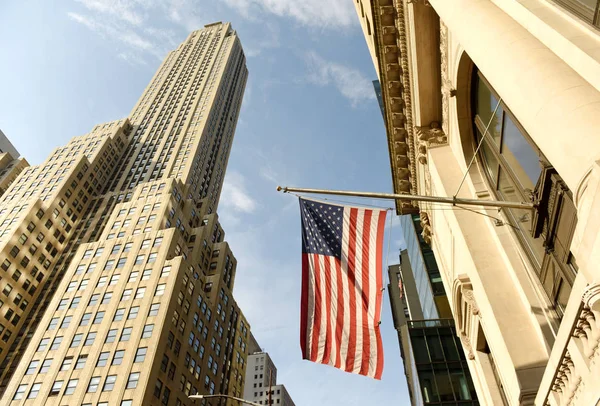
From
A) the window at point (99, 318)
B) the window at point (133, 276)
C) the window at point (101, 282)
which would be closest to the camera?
the window at point (99, 318)

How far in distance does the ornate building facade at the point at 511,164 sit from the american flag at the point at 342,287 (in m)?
2.89

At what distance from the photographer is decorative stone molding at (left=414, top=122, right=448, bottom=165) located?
16844 mm

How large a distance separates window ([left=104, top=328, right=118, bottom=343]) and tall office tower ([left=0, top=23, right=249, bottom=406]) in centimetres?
16

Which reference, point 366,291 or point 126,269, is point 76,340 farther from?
point 366,291

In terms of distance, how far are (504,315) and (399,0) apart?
11772 millimetres

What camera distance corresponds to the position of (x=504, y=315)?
10758mm

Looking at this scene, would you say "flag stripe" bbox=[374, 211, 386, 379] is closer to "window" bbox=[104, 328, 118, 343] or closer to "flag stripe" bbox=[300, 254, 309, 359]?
"flag stripe" bbox=[300, 254, 309, 359]

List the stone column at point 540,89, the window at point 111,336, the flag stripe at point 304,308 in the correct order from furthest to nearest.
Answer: the window at point 111,336 < the flag stripe at point 304,308 < the stone column at point 540,89

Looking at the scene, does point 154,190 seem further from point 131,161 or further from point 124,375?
point 124,375

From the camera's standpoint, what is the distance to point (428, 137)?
17.1 m

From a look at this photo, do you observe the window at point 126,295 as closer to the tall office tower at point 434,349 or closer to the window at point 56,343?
the window at point 56,343

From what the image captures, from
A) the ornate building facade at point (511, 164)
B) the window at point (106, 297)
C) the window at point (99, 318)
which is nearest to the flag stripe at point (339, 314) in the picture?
the ornate building facade at point (511, 164)

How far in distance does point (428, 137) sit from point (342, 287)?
8718 mm

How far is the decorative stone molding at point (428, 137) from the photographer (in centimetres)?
1684
